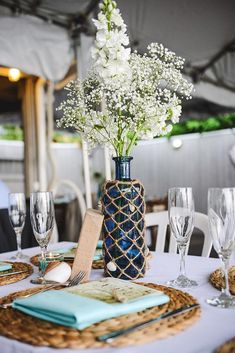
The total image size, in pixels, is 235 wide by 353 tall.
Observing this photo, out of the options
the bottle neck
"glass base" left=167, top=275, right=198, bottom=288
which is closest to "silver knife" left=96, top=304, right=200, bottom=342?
"glass base" left=167, top=275, right=198, bottom=288

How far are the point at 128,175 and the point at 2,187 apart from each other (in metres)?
1.85

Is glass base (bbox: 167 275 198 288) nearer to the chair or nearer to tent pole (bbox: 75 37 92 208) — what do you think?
the chair

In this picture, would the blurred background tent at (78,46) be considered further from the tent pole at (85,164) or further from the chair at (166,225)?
the chair at (166,225)

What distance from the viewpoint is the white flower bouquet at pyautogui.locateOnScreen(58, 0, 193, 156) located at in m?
1.04

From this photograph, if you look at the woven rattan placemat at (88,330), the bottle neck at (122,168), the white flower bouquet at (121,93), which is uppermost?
the white flower bouquet at (121,93)

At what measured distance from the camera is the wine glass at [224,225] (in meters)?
0.82

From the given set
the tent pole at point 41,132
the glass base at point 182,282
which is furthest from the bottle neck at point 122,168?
the tent pole at point 41,132

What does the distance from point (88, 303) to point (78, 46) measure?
136 inches

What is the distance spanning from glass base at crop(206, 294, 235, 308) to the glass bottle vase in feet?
0.89

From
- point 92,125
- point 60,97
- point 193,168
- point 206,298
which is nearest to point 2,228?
point 92,125

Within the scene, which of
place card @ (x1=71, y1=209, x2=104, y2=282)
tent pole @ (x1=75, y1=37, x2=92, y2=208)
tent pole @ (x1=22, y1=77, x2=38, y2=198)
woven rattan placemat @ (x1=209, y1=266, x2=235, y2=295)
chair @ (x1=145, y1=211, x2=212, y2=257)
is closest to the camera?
woven rattan placemat @ (x1=209, y1=266, x2=235, y2=295)

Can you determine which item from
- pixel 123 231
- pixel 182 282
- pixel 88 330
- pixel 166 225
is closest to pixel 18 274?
pixel 123 231

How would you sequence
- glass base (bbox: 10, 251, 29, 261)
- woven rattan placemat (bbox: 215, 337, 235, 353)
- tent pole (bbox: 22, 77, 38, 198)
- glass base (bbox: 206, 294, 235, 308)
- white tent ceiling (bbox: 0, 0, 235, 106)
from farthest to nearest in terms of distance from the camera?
tent pole (bbox: 22, 77, 38, 198) < white tent ceiling (bbox: 0, 0, 235, 106) < glass base (bbox: 10, 251, 29, 261) < glass base (bbox: 206, 294, 235, 308) < woven rattan placemat (bbox: 215, 337, 235, 353)

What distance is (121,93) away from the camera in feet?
3.44
